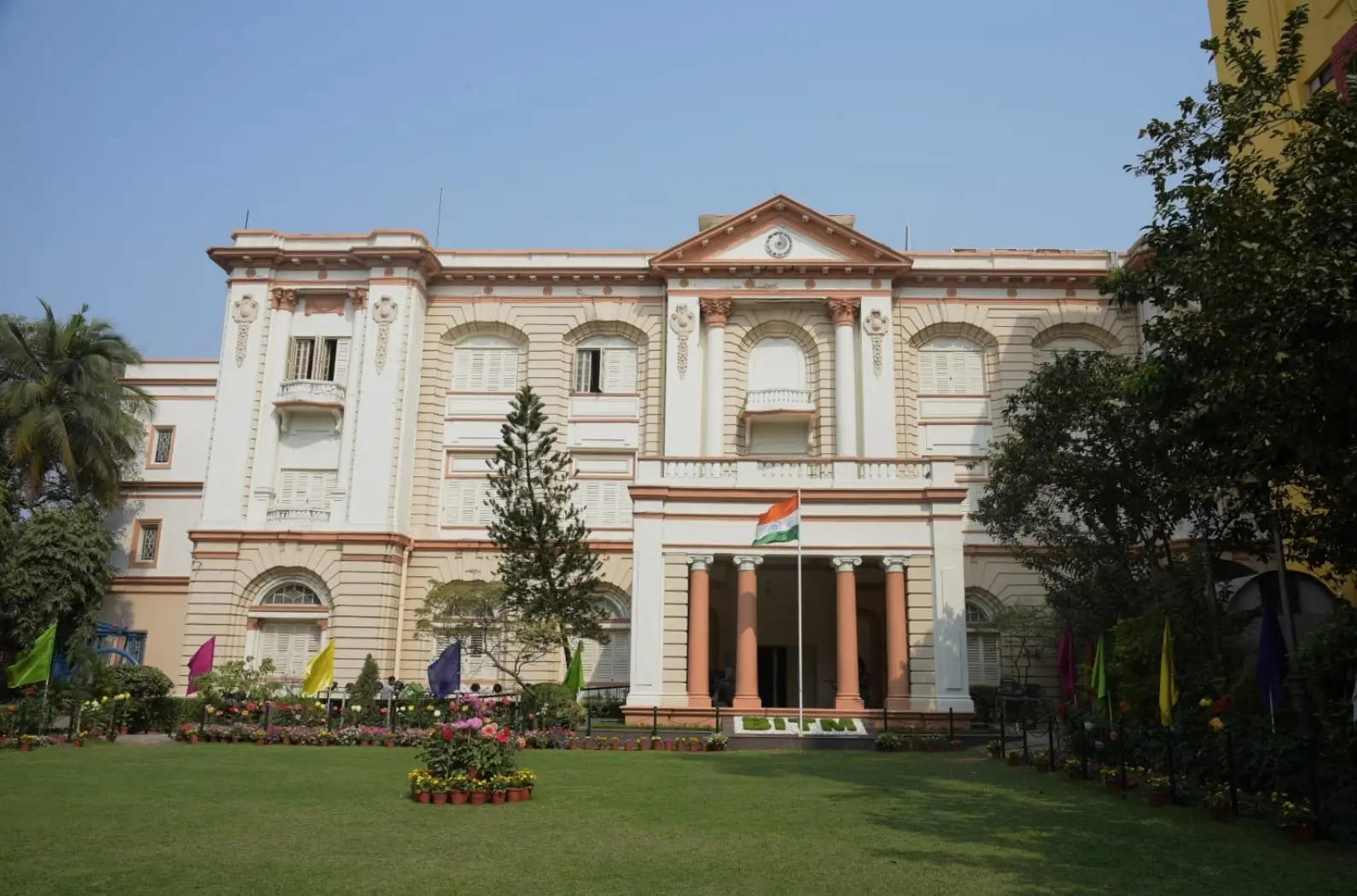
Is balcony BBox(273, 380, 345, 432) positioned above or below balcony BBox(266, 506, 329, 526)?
above

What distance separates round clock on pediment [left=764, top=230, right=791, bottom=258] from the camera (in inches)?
1393

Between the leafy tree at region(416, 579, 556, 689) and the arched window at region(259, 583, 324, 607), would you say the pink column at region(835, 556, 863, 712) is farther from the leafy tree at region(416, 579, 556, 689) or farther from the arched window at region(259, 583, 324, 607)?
the arched window at region(259, 583, 324, 607)

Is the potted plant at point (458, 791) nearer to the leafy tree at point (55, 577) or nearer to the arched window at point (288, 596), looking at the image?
the arched window at point (288, 596)

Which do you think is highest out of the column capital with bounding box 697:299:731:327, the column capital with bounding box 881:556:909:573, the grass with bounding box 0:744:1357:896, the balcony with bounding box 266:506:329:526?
the column capital with bounding box 697:299:731:327

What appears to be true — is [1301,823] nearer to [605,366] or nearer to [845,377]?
[845,377]

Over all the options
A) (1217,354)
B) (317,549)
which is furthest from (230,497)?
(1217,354)

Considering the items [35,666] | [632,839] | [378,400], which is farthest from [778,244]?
[632,839]

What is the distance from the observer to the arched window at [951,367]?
36.0 metres

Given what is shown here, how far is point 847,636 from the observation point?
2572cm

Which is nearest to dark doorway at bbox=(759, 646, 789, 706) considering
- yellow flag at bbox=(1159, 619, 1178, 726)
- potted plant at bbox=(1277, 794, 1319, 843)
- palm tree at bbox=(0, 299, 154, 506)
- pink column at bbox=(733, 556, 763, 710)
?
pink column at bbox=(733, 556, 763, 710)

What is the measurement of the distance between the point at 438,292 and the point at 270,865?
2973 centimetres

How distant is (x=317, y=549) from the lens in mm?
33438

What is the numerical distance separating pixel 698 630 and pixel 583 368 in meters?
13.5

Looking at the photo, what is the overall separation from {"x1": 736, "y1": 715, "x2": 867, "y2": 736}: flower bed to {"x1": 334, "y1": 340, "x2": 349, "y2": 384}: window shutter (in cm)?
1846
